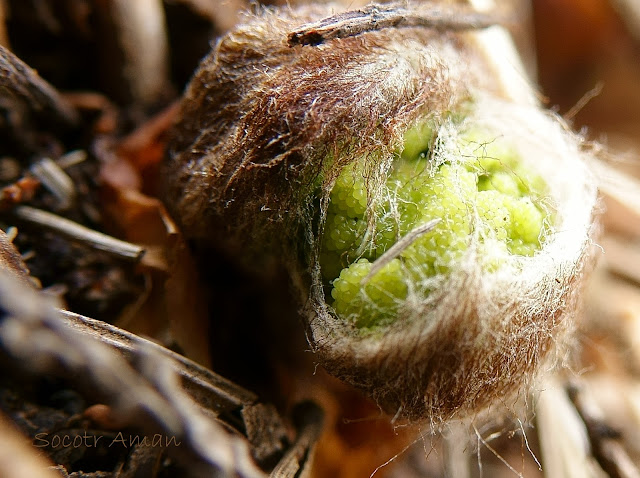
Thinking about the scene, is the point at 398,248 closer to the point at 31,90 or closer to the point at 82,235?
the point at 82,235

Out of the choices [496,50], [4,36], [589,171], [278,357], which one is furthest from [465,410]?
[4,36]

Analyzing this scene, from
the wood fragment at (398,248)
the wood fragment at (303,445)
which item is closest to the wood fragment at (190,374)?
the wood fragment at (303,445)

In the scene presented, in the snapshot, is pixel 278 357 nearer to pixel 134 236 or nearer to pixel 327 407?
pixel 327 407

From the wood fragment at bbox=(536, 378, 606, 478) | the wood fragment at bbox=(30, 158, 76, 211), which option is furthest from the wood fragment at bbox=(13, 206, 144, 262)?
the wood fragment at bbox=(536, 378, 606, 478)

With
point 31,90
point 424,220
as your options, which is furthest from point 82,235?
point 424,220

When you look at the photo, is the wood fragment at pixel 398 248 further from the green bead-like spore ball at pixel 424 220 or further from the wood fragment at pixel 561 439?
the wood fragment at pixel 561 439

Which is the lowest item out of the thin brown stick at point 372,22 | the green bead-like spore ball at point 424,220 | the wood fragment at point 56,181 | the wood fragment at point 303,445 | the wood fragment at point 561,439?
the wood fragment at point 561,439

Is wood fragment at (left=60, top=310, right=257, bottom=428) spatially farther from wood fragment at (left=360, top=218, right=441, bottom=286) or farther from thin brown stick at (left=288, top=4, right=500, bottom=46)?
thin brown stick at (left=288, top=4, right=500, bottom=46)
